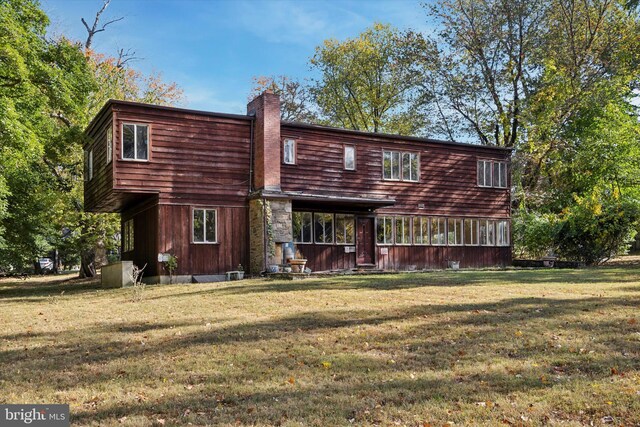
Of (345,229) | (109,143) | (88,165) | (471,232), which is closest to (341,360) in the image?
(109,143)

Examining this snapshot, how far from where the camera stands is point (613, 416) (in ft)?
18.5

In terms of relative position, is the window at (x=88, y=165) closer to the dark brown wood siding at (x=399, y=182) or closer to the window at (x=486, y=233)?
the dark brown wood siding at (x=399, y=182)

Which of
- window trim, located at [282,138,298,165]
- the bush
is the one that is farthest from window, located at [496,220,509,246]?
window trim, located at [282,138,298,165]

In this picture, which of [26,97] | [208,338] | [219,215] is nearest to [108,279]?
[219,215]

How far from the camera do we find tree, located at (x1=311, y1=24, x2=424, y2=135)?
4544cm

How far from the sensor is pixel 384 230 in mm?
27719

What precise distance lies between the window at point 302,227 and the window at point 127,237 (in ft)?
25.4

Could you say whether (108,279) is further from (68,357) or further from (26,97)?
(68,357)

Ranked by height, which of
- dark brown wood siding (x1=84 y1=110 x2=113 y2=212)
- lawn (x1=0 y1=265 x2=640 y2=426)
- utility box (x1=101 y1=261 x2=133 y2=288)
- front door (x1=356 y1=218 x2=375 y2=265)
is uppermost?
dark brown wood siding (x1=84 y1=110 x2=113 y2=212)

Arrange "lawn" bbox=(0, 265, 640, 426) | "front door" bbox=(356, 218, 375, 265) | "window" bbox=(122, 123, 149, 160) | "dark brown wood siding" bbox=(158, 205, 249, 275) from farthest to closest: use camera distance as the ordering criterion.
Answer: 1. "front door" bbox=(356, 218, 375, 265)
2. "dark brown wood siding" bbox=(158, 205, 249, 275)
3. "window" bbox=(122, 123, 149, 160)
4. "lawn" bbox=(0, 265, 640, 426)

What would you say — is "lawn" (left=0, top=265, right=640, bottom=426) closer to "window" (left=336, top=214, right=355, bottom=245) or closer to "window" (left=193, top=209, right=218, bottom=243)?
"window" (left=193, top=209, right=218, bottom=243)

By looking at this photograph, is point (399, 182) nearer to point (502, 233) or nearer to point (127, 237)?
point (502, 233)

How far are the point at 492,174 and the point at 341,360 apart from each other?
25542 mm

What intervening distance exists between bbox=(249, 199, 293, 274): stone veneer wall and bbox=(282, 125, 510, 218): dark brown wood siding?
5.89 feet
